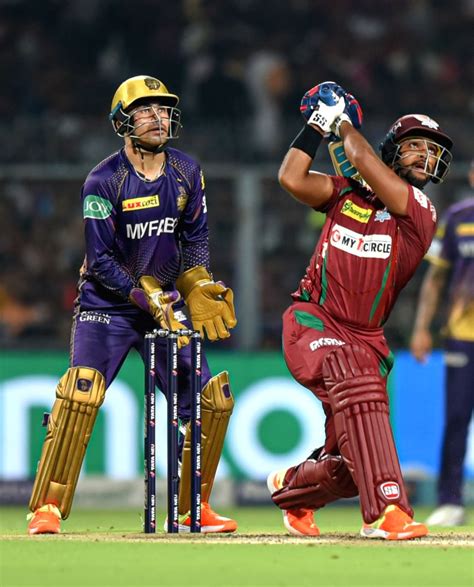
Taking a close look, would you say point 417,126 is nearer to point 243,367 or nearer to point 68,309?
point 243,367

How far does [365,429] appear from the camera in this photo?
20.4ft

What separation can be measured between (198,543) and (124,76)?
30.8ft

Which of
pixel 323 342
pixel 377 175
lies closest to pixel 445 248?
pixel 323 342

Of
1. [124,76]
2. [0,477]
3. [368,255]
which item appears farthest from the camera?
[124,76]

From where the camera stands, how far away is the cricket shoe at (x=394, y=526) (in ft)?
20.1

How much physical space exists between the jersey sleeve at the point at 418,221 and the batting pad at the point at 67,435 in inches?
60.1

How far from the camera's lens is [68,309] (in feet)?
37.6

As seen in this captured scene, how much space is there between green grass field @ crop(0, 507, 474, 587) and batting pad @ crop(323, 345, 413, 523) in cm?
20

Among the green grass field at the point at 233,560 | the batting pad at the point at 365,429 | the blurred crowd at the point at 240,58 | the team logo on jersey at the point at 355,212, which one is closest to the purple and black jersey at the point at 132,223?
the team logo on jersey at the point at 355,212

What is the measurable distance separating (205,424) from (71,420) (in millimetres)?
615

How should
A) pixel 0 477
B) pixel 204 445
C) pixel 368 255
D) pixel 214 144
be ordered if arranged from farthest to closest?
pixel 214 144, pixel 0 477, pixel 204 445, pixel 368 255

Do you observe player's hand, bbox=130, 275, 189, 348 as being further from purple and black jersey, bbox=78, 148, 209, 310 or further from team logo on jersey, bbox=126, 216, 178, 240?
team logo on jersey, bbox=126, 216, 178, 240

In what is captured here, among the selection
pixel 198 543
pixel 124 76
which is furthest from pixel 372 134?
pixel 198 543

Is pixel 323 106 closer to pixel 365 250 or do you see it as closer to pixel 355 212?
pixel 355 212
